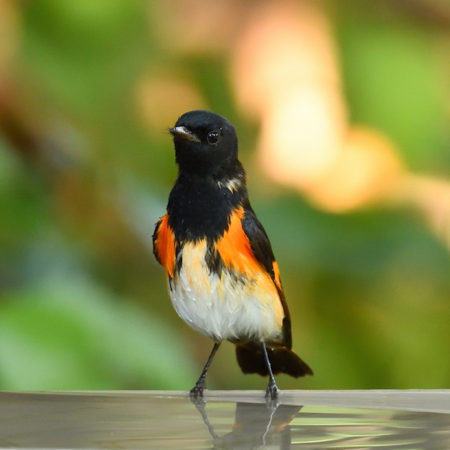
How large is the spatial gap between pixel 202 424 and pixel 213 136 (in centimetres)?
50

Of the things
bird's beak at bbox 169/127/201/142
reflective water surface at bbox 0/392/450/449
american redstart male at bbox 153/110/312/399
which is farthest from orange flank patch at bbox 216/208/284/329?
reflective water surface at bbox 0/392/450/449

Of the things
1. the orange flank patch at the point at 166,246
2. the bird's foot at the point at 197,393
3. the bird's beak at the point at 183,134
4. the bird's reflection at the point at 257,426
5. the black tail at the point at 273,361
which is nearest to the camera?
the bird's reflection at the point at 257,426

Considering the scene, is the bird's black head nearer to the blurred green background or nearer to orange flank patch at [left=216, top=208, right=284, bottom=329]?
orange flank patch at [left=216, top=208, right=284, bottom=329]

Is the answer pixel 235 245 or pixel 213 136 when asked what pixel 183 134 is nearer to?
pixel 213 136

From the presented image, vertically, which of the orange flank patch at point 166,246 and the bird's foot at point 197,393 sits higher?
the orange flank patch at point 166,246

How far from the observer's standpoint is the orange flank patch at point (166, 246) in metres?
1.22

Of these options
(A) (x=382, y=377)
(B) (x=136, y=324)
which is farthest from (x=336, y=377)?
(B) (x=136, y=324)

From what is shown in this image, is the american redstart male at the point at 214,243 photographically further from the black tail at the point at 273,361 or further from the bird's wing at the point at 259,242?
the black tail at the point at 273,361

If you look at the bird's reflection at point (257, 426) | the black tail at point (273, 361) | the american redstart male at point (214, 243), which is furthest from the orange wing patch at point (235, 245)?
the bird's reflection at point (257, 426)

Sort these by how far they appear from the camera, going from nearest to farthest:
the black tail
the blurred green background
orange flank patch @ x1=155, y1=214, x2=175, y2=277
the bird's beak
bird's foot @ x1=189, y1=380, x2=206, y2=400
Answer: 1. bird's foot @ x1=189, y1=380, x2=206, y2=400
2. the bird's beak
3. orange flank patch @ x1=155, y1=214, x2=175, y2=277
4. the black tail
5. the blurred green background

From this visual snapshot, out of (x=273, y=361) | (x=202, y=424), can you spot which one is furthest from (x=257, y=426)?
(x=273, y=361)

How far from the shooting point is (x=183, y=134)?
112cm

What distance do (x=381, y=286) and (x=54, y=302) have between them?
0.64 meters

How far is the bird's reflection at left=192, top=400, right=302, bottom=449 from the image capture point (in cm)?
60
